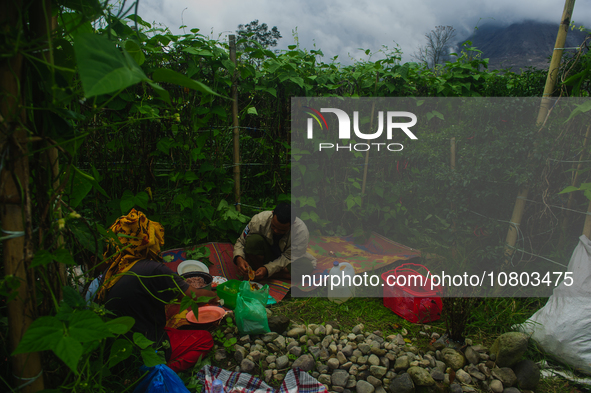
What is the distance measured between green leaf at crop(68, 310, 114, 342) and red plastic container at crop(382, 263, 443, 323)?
2372 millimetres

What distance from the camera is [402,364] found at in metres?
2.15

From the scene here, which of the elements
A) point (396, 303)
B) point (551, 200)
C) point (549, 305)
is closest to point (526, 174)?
point (551, 200)

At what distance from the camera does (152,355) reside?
128 centimetres

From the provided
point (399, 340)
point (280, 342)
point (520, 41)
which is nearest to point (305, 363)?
point (280, 342)

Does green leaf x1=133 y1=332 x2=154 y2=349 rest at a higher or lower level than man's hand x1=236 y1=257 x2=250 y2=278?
higher

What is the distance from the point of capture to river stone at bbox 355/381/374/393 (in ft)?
6.57

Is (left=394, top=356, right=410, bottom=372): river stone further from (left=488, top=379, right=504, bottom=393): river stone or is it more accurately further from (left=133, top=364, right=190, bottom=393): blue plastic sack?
(left=133, top=364, right=190, bottom=393): blue plastic sack

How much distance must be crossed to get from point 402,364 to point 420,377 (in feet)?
0.51

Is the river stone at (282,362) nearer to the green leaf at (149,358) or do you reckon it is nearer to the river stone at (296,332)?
the river stone at (296,332)

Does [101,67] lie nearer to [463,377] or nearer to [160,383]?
[160,383]

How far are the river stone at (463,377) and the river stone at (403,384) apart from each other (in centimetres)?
34

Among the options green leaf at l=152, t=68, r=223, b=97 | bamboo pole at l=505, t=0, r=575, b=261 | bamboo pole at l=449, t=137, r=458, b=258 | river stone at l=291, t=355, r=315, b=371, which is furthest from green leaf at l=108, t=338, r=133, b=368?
bamboo pole at l=505, t=0, r=575, b=261

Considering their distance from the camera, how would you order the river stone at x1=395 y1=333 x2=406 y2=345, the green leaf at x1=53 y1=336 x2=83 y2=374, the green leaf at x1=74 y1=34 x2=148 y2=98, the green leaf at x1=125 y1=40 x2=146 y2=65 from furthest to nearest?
the river stone at x1=395 y1=333 x2=406 y2=345 < the green leaf at x1=125 y1=40 x2=146 y2=65 < the green leaf at x1=53 y1=336 x2=83 y2=374 < the green leaf at x1=74 y1=34 x2=148 y2=98

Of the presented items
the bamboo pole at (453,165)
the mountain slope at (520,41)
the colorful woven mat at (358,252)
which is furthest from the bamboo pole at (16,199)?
the mountain slope at (520,41)
